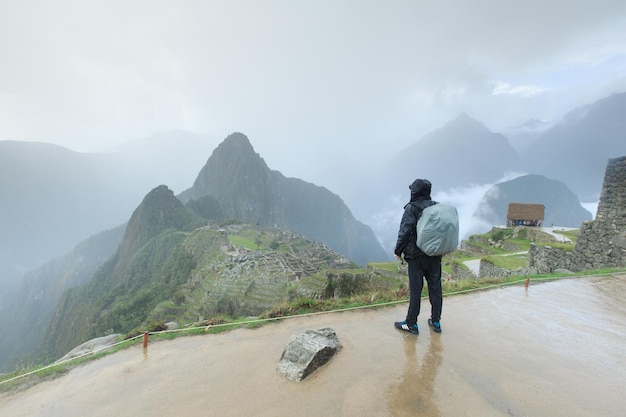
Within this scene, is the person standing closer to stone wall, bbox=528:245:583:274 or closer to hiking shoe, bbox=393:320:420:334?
hiking shoe, bbox=393:320:420:334

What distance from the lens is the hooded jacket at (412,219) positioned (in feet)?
11.2

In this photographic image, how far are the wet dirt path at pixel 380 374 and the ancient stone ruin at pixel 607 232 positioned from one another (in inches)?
241

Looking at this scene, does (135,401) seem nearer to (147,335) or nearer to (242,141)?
(147,335)

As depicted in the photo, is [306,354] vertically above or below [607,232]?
below

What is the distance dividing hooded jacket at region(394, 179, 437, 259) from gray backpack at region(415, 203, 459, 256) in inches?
4.2

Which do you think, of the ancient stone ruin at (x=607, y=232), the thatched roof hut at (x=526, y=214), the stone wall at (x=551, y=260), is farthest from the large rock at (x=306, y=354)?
the thatched roof hut at (x=526, y=214)

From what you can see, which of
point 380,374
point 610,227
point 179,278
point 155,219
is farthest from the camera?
point 155,219

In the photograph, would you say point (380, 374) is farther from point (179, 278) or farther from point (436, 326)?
point (179, 278)

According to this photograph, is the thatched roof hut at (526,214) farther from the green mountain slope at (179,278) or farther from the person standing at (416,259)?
the person standing at (416,259)

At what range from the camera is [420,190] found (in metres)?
3.53

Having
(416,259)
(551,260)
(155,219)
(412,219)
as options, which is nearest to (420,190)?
(412,219)

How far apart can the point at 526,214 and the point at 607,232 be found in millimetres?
23007

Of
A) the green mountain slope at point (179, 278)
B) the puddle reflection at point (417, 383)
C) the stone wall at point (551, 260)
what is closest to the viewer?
the puddle reflection at point (417, 383)

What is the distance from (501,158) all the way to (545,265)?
198888mm
